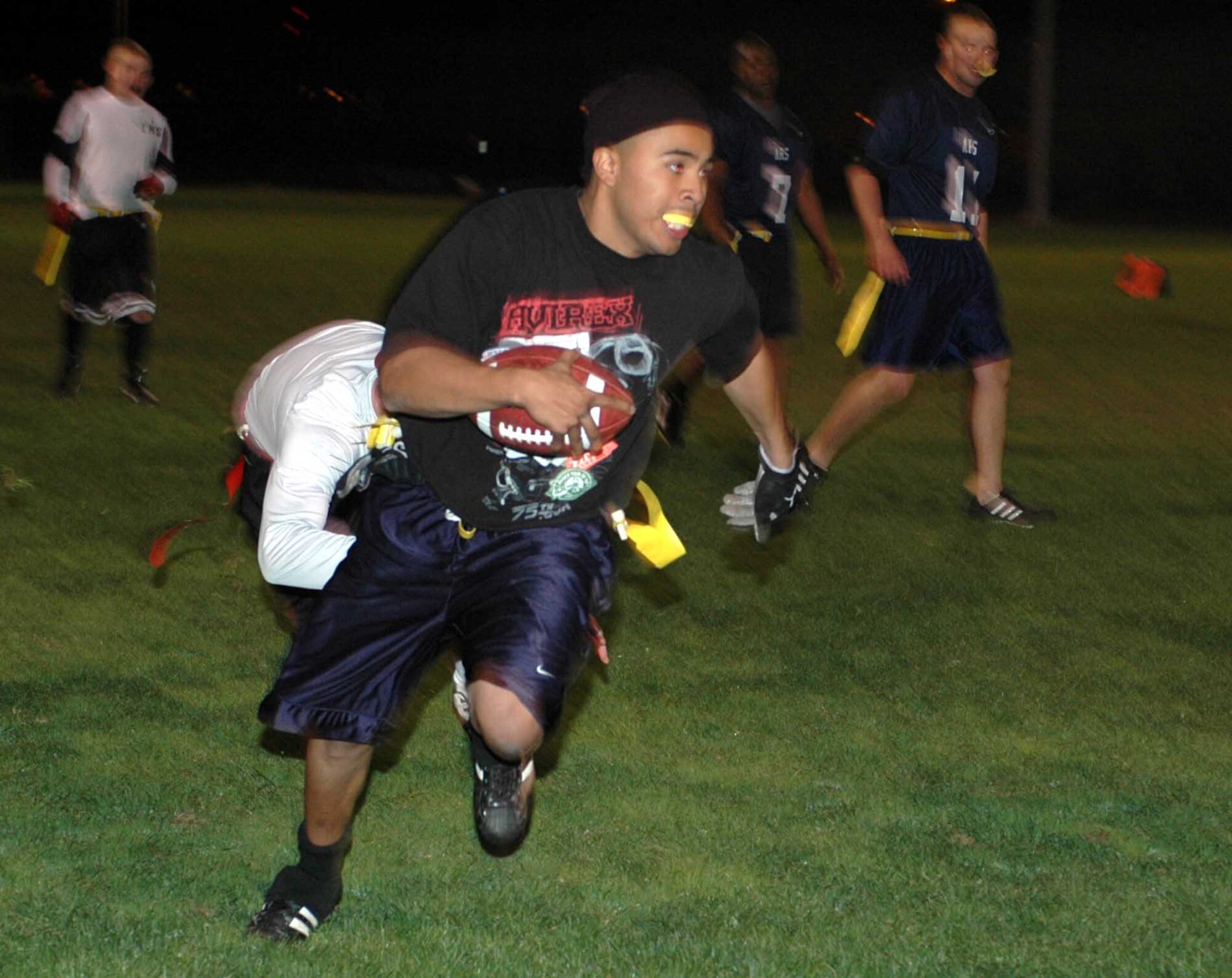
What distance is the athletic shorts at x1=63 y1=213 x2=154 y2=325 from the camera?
402 inches

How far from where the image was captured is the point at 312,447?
4.02 meters

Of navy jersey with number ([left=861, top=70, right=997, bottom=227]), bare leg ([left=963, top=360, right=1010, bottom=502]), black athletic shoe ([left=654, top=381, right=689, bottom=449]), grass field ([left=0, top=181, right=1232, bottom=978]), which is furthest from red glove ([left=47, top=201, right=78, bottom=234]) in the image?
bare leg ([left=963, top=360, right=1010, bottom=502])

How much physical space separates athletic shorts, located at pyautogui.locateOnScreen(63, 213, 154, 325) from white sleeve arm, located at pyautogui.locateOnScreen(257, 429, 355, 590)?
21.4 feet

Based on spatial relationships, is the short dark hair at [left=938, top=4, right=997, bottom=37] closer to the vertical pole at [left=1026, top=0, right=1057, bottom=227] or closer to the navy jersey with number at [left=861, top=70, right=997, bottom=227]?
the navy jersey with number at [left=861, top=70, right=997, bottom=227]

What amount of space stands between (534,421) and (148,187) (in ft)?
24.1

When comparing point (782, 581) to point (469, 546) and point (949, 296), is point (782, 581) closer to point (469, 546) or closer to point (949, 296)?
point (949, 296)

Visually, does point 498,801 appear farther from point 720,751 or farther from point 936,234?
point 936,234

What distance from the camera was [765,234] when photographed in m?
8.98

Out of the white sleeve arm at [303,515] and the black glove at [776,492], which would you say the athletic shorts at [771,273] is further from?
the white sleeve arm at [303,515]

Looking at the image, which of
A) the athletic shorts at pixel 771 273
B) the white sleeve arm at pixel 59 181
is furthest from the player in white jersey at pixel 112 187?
the athletic shorts at pixel 771 273

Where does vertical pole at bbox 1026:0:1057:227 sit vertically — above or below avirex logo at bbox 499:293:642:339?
below

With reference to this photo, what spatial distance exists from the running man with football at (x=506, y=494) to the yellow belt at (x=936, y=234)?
4.22 m

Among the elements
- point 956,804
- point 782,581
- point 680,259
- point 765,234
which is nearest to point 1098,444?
point 765,234

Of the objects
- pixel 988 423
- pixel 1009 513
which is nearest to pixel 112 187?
pixel 988 423
